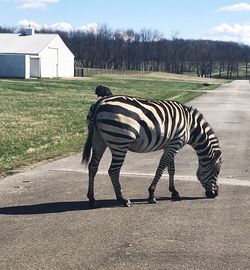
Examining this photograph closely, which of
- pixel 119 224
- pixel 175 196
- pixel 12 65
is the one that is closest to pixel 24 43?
pixel 12 65

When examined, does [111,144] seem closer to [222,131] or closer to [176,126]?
[176,126]

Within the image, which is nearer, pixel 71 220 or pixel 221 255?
pixel 221 255

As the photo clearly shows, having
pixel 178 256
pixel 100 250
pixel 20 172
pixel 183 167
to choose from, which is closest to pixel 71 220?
pixel 100 250

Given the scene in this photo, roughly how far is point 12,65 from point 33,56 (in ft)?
9.22

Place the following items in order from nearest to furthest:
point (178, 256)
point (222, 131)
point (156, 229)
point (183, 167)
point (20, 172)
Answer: point (178, 256) → point (156, 229) → point (20, 172) → point (183, 167) → point (222, 131)

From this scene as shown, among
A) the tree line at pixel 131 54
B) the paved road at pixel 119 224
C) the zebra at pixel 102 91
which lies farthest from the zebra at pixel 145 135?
the tree line at pixel 131 54

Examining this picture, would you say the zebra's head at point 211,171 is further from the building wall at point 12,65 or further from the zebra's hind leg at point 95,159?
the building wall at point 12,65

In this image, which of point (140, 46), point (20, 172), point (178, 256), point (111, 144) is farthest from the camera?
point (140, 46)

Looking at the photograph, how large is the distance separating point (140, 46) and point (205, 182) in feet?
588

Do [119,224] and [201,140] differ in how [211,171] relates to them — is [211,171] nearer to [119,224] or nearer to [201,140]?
[201,140]

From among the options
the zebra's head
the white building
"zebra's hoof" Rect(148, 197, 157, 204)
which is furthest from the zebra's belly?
A: the white building

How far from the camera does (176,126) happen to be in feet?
28.8

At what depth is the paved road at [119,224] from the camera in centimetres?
592

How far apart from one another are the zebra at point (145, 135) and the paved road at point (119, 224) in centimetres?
37
